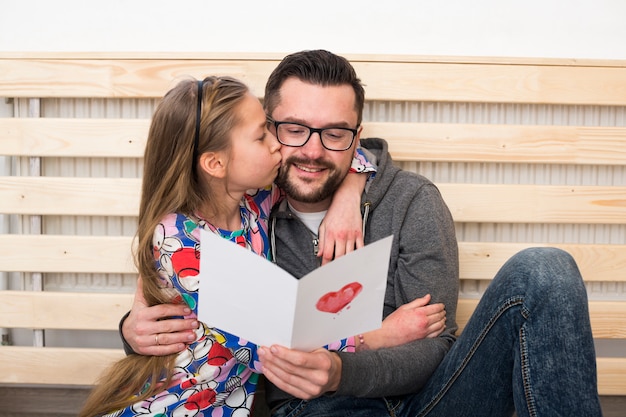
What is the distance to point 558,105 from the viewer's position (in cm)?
159

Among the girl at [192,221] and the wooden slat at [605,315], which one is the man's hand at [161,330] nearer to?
the girl at [192,221]

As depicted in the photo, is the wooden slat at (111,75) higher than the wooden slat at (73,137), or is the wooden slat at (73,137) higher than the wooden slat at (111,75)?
the wooden slat at (111,75)

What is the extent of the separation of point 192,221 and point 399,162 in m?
0.60

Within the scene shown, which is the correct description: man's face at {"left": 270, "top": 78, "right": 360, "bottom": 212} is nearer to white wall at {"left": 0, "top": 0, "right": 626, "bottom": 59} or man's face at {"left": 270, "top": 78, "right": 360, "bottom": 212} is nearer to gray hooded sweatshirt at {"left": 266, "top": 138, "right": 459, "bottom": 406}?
gray hooded sweatshirt at {"left": 266, "top": 138, "right": 459, "bottom": 406}

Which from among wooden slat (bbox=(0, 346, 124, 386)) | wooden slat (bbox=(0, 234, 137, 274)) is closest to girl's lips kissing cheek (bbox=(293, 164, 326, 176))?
wooden slat (bbox=(0, 234, 137, 274))

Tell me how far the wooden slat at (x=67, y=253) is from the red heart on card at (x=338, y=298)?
778mm

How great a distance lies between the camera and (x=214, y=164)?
3.98ft

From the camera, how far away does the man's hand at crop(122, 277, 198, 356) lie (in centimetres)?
120

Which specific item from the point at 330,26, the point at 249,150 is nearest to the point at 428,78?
the point at 330,26

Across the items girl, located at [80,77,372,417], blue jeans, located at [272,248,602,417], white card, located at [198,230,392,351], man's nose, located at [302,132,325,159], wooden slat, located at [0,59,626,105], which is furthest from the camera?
wooden slat, located at [0,59,626,105]

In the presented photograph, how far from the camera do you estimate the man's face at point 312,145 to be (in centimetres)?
132

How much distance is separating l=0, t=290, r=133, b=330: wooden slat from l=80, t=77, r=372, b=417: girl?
358mm

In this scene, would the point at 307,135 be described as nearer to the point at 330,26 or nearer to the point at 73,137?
the point at 330,26

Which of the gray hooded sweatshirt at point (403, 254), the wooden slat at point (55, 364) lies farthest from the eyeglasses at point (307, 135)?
the wooden slat at point (55, 364)
